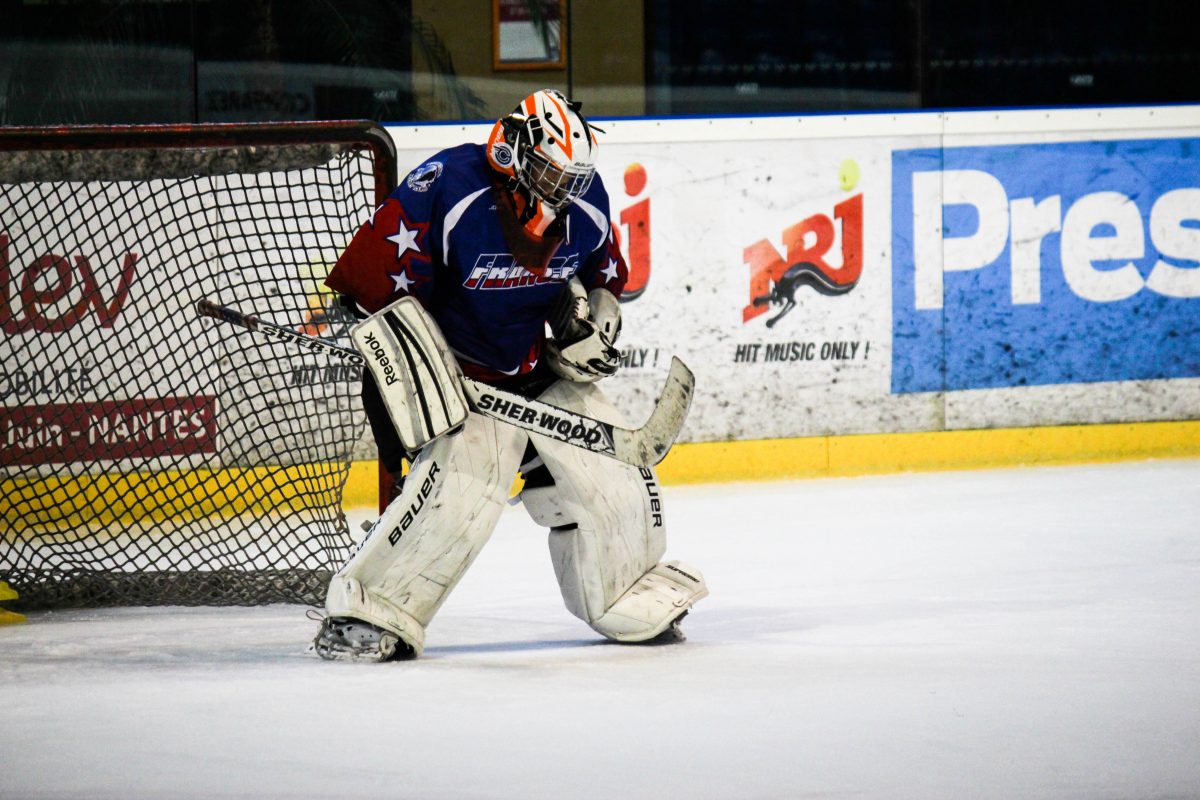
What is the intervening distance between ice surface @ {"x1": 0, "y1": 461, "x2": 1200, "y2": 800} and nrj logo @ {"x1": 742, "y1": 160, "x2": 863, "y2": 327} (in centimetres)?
114

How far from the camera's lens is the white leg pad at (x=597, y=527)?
3.19 meters

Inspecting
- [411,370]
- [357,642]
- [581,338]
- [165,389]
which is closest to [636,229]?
[165,389]

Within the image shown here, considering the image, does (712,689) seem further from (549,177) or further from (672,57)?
(672,57)

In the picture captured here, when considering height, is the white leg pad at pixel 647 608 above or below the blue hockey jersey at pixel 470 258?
below

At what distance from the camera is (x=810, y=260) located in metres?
5.39

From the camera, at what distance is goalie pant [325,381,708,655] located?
10.1 ft

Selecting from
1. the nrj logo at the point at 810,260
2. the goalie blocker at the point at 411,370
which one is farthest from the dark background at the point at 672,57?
the goalie blocker at the point at 411,370

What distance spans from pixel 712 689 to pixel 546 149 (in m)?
1.01

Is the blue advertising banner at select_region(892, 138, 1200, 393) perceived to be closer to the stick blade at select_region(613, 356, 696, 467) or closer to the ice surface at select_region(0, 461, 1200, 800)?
the ice surface at select_region(0, 461, 1200, 800)

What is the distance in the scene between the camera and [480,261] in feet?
10.2

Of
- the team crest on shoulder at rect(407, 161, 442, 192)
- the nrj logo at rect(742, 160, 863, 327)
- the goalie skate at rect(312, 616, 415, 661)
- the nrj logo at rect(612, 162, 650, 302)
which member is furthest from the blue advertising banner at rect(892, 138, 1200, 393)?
the goalie skate at rect(312, 616, 415, 661)

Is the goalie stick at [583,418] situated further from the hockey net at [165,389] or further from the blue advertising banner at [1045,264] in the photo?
the blue advertising banner at [1045,264]

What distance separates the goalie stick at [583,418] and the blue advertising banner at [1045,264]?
2.37 meters

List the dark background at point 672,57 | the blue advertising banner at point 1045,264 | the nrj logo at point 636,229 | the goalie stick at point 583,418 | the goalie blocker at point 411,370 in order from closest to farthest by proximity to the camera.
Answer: the goalie blocker at point 411,370 < the goalie stick at point 583,418 < the dark background at point 672,57 < the nrj logo at point 636,229 < the blue advertising banner at point 1045,264
